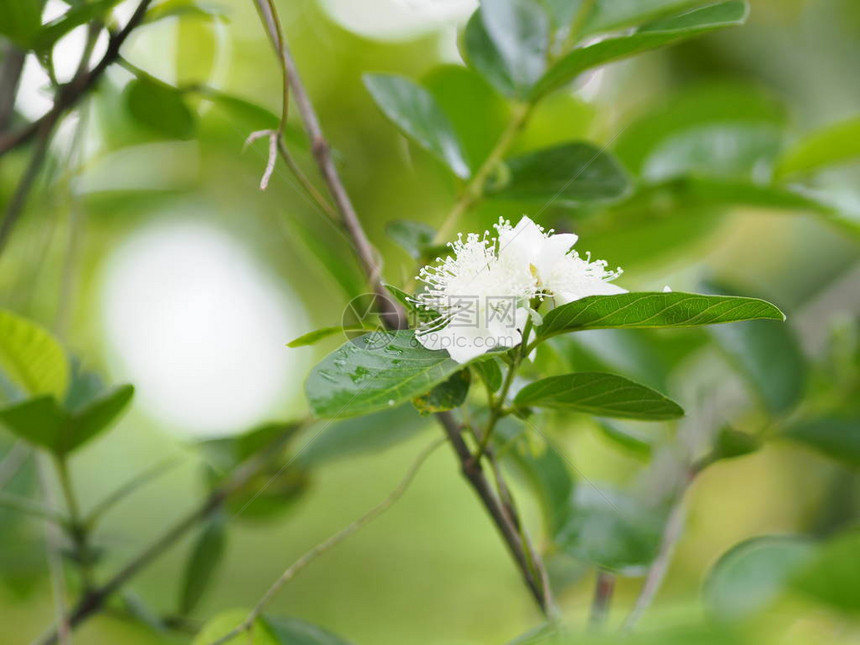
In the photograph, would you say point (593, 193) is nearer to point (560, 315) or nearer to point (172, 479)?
point (560, 315)

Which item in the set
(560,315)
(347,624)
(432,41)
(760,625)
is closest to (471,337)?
(560,315)

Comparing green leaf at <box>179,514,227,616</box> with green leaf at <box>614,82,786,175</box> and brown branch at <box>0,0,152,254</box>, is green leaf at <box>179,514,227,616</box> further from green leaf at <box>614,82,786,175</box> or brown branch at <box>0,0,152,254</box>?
green leaf at <box>614,82,786,175</box>

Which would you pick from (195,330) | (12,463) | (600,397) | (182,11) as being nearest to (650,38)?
(600,397)

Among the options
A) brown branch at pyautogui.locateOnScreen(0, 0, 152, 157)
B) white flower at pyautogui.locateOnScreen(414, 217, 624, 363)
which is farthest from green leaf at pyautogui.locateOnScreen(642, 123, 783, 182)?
brown branch at pyautogui.locateOnScreen(0, 0, 152, 157)

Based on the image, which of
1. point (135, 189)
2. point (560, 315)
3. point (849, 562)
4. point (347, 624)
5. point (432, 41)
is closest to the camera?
point (849, 562)

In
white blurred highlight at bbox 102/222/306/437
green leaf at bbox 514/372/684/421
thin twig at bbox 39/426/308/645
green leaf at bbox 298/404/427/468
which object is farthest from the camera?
white blurred highlight at bbox 102/222/306/437
